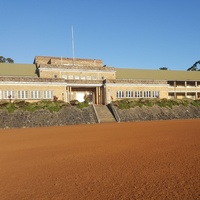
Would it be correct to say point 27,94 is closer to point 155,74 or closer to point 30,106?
point 30,106

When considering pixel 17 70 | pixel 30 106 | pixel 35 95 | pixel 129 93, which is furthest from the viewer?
pixel 17 70

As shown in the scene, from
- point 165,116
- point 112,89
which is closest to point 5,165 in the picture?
point 165,116

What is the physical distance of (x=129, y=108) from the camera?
1064 inches

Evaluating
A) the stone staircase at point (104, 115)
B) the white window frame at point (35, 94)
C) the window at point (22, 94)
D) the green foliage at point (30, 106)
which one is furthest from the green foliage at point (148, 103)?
the window at point (22, 94)

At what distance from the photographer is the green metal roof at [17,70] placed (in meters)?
34.0

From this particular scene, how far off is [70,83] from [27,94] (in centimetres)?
707

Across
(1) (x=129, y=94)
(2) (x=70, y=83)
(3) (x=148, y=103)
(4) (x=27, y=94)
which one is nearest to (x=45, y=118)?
(4) (x=27, y=94)

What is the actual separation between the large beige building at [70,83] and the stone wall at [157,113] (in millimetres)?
5823

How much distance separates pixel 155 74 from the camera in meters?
45.4

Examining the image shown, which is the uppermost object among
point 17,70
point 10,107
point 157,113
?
point 17,70

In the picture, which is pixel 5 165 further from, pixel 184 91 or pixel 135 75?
pixel 184 91

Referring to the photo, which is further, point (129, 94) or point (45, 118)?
point (129, 94)

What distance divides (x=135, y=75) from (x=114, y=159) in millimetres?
37468

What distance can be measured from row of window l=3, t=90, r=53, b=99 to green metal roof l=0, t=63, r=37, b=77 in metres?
6.49
